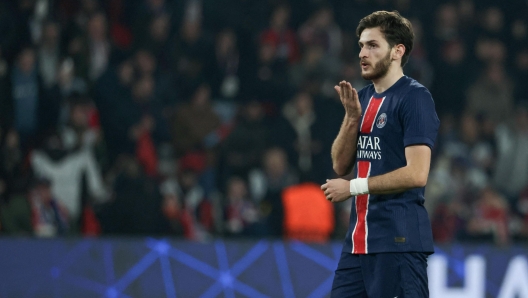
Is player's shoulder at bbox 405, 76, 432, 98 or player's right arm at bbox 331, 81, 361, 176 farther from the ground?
player's shoulder at bbox 405, 76, 432, 98

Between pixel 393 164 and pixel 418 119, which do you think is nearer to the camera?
pixel 418 119

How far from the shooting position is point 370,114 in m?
3.68

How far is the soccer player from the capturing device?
345 centimetres

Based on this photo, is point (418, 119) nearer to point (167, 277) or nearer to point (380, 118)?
point (380, 118)

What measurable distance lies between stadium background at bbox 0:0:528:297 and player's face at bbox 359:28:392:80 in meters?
3.81

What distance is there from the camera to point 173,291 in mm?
7145

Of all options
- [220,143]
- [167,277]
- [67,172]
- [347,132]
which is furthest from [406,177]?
[220,143]

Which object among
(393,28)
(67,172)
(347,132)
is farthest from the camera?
(67,172)

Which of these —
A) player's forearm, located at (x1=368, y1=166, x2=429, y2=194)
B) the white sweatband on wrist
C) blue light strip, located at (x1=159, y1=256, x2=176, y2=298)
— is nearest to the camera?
player's forearm, located at (x1=368, y1=166, x2=429, y2=194)

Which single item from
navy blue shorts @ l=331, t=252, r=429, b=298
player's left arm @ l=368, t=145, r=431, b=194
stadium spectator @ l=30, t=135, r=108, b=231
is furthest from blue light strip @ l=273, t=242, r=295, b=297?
player's left arm @ l=368, t=145, r=431, b=194

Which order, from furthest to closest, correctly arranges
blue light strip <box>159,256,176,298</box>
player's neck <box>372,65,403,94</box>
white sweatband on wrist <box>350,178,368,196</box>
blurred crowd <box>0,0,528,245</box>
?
blurred crowd <box>0,0,528,245</box> → blue light strip <box>159,256,176,298</box> → player's neck <box>372,65,403,94</box> → white sweatband on wrist <box>350,178,368,196</box>

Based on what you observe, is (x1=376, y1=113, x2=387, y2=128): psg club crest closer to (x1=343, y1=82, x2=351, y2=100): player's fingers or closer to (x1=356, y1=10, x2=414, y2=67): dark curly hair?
(x1=343, y1=82, x2=351, y2=100): player's fingers

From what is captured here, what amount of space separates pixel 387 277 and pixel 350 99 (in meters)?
0.78

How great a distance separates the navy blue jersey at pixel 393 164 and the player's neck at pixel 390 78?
0.02 meters
